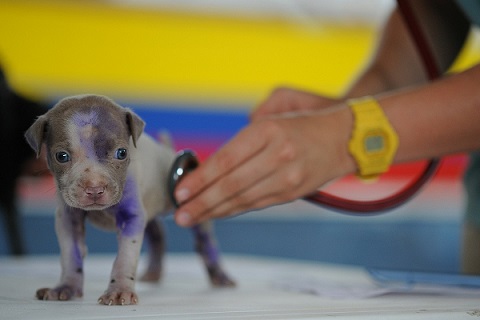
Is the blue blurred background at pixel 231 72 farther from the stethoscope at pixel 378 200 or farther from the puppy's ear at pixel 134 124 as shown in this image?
the puppy's ear at pixel 134 124

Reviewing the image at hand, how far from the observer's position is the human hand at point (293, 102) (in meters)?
0.89

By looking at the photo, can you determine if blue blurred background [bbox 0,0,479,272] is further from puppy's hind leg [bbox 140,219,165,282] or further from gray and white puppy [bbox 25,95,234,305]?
gray and white puppy [bbox 25,95,234,305]

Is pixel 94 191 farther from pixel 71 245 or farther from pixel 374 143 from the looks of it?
pixel 374 143

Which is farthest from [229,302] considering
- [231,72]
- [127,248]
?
[231,72]

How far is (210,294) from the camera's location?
67 centimetres

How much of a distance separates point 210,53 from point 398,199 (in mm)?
2646

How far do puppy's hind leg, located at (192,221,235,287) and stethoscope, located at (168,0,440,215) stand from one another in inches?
5.3

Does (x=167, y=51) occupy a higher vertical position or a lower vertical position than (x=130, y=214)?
higher

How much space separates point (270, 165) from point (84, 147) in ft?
0.70

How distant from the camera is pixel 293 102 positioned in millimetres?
891

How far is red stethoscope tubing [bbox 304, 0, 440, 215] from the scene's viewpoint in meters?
0.74

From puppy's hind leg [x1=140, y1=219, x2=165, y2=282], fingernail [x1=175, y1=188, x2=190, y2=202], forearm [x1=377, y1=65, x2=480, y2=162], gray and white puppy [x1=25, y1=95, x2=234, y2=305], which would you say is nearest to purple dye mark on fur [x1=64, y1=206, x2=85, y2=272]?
gray and white puppy [x1=25, y1=95, x2=234, y2=305]

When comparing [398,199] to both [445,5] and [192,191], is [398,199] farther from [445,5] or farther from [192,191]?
[445,5]

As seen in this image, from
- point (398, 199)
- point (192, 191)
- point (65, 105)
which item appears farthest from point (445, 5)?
point (65, 105)
